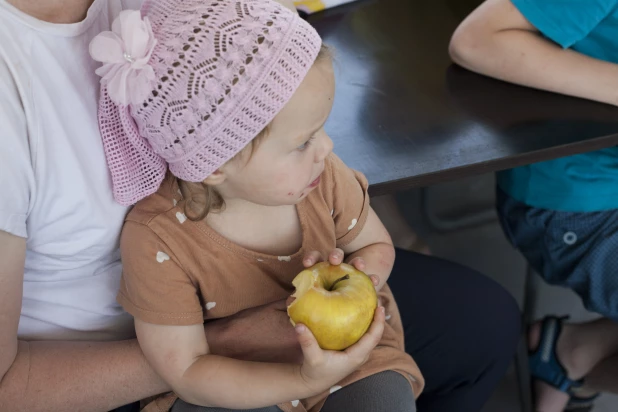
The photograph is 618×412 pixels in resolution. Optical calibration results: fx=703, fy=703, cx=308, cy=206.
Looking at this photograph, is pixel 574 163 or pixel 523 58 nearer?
pixel 523 58

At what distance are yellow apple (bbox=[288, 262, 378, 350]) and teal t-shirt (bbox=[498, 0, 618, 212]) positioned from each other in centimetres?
66

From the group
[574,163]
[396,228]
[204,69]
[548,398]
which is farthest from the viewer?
[396,228]

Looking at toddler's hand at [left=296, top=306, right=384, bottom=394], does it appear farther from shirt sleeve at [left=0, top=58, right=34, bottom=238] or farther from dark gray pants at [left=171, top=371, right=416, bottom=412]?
shirt sleeve at [left=0, top=58, right=34, bottom=238]

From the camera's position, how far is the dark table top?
3.73 feet

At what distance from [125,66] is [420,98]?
63 cm

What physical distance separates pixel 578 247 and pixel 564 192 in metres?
0.12

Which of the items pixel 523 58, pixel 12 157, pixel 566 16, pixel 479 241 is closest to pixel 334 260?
pixel 12 157

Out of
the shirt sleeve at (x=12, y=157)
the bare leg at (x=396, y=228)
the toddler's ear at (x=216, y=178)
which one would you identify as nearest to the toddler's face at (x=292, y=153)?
the toddler's ear at (x=216, y=178)

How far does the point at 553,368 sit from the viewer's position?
73.0 inches

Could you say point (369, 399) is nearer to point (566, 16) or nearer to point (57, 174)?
point (57, 174)

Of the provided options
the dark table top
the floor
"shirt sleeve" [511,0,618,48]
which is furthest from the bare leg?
"shirt sleeve" [511,0,618,48]

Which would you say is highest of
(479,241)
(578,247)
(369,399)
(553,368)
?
(369,399)

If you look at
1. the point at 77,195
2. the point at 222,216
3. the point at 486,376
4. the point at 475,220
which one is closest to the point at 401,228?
the point at 475,220

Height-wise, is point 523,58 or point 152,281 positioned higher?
point 523,58
